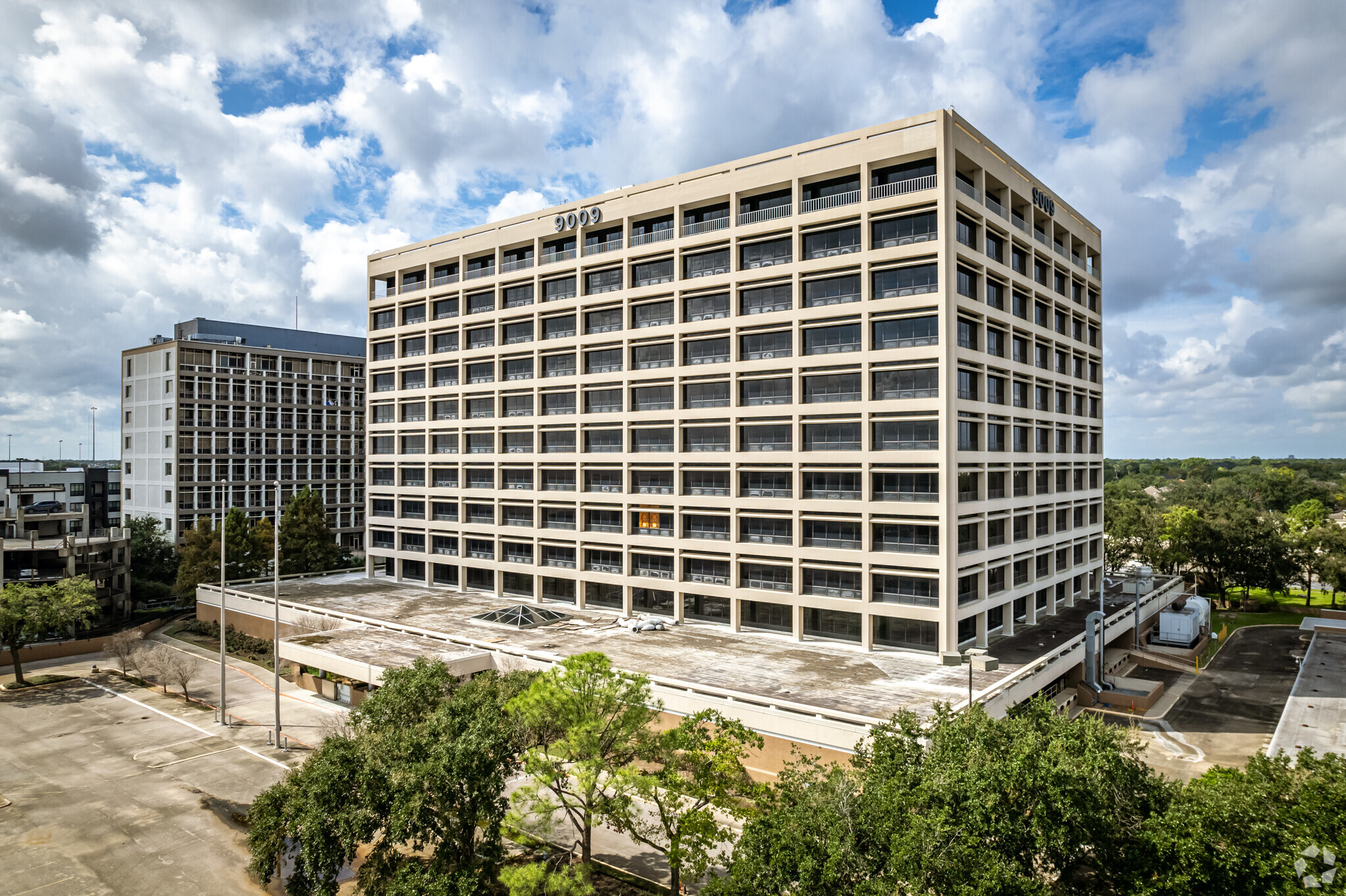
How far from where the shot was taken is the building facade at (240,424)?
9281 cm

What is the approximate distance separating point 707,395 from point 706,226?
13.6m

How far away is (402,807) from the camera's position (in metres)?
23.6

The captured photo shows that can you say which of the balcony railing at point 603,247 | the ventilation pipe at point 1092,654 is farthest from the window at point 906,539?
the balcony railing at point 603,247

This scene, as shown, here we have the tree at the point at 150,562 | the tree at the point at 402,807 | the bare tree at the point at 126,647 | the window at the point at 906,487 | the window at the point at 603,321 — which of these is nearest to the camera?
the tree at the point at 402,807

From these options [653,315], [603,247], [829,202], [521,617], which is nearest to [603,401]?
[653,315]

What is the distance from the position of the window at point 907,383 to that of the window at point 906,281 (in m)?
5.16

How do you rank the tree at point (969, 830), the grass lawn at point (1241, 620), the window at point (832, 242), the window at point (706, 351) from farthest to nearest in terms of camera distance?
the grass lawn at point (1241, 620) < the window at point (706, 351) < the window at point (832, 242) < the tree at point (969, 830)

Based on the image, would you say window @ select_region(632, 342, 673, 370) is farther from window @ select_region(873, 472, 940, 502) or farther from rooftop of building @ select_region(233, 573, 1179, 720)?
rooftop of building @ select_region(233, 573, 1179, 720)

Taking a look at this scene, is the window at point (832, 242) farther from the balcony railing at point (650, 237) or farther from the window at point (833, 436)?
the balcony railing at point (650, 237)

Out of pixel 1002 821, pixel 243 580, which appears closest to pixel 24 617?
pixel 243 580

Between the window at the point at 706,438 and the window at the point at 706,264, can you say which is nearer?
the window at the point at 706,438

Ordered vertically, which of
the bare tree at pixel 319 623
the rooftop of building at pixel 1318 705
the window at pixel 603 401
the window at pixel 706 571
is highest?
the window at pixel 603 401

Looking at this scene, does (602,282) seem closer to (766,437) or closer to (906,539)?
(766,437)

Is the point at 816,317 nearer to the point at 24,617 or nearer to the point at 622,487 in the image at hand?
the point at 622,487
